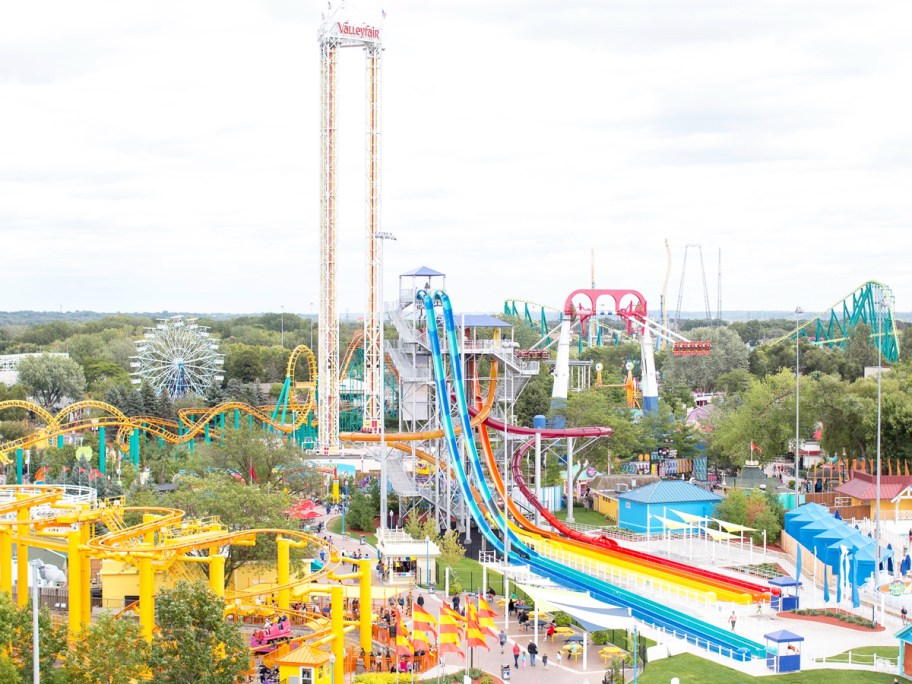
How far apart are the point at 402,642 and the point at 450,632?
1.25 metres

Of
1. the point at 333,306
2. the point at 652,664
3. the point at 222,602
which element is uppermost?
the point at 333,306

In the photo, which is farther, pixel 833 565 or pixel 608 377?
pixel 608 377

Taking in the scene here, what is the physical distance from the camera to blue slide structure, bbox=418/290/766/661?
31.7 meters

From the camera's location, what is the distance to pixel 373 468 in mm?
67312

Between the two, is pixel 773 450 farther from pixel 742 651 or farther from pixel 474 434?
pixel 742 651

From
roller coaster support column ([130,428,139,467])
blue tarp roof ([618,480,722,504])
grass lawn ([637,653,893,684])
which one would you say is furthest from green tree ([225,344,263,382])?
grass lawn ([637,653,893,684])

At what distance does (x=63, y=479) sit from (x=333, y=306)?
26.0 meters

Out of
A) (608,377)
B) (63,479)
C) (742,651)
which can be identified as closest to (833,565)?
(742,651)

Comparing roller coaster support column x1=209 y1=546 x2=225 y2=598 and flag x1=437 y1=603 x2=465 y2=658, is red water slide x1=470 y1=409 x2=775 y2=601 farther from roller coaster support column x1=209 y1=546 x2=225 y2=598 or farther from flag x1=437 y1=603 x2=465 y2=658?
roller coaster support column x1=209 y1=546 x2=225 y2=598

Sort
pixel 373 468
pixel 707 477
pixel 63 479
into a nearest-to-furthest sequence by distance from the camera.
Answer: pixel 63 479, pixel 707 477, pixel 373 468

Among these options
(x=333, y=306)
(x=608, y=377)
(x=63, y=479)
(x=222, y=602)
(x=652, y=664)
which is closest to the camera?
(x=222, y=602)

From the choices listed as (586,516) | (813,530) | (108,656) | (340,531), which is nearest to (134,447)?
(340,531)

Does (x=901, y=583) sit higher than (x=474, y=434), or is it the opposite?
(x=474, y=434)

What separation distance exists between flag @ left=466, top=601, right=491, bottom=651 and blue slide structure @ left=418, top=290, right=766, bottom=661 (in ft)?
21.9
